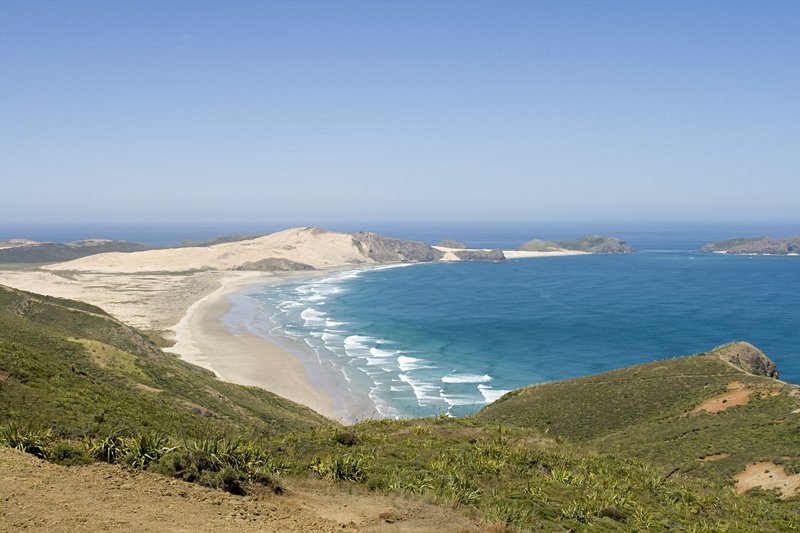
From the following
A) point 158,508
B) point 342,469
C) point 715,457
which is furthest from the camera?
point 715,457

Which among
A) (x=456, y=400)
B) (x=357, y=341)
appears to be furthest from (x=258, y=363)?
(x=456, y=400)

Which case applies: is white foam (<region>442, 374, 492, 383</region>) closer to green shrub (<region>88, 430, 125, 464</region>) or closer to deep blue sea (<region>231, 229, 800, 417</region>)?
deep blue sea (<region>231, 229, 800, 417</region>)

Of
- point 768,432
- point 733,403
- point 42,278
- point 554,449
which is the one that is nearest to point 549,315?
point 733,403

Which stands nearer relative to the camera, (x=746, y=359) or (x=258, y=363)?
(x=746, y=359)

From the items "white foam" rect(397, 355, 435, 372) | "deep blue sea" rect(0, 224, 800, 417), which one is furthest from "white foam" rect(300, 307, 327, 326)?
"white foam" rect(397, 355, 435, 372)

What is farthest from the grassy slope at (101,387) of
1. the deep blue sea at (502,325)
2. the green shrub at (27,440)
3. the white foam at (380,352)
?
the white foam at (380,352)

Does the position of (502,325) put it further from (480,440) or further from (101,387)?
(101,387)

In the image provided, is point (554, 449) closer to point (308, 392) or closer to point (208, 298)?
point (308, 392)
